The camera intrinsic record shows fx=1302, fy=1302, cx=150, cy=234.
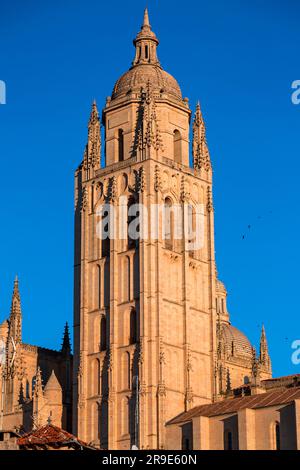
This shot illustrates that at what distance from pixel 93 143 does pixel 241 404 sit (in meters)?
28.3

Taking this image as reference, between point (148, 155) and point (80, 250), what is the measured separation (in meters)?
9.94

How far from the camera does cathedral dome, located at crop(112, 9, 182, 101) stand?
→ 355 ft

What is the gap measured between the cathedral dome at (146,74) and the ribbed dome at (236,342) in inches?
1251

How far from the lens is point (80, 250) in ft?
348

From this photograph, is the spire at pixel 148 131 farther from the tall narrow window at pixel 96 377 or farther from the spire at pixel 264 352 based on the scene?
the spire at pixel 264 352

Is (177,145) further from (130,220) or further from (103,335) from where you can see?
(103,335)

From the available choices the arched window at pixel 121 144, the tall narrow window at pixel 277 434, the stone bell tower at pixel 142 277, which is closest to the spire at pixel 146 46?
the stone bell tower at pixel 142 277

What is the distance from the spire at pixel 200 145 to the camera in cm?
10825

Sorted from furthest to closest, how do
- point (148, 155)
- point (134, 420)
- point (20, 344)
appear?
point (20, 344) → point (148, 155) → point (134, 420)

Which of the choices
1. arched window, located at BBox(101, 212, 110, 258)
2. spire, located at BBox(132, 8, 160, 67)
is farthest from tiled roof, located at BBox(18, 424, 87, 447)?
spire, located at BBox(132, 8, 160, 67)

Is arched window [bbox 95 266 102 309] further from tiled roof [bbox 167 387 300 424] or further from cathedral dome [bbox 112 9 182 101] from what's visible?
cathedral dome [bbox 112 9 182 101]
